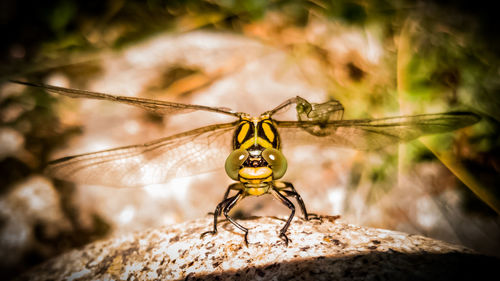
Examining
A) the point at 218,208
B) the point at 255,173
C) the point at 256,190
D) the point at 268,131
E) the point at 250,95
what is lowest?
the point at 218,208

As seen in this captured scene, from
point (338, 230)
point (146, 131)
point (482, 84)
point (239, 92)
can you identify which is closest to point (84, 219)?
point (146, 131)

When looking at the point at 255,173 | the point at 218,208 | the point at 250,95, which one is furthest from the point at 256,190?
the point at 250,95

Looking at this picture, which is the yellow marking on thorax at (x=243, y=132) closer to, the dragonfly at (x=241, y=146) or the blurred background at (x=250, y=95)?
the dragonfly at (x=241, y=146)

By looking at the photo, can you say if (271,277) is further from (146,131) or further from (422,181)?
(146,131)

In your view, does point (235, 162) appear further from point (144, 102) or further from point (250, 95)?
point (250, 95)

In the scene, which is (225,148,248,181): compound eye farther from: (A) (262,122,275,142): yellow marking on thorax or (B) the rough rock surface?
(B) the rough rock surface

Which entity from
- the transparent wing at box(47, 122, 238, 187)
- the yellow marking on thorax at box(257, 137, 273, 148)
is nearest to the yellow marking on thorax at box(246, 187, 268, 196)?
the yellow marking on thorax at box(257, 137, 273, 148)

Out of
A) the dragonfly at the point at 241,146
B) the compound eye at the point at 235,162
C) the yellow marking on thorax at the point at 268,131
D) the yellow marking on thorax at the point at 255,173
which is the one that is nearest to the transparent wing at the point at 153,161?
the dragonfly at the point at 241,146
